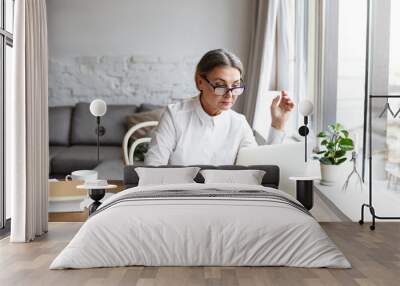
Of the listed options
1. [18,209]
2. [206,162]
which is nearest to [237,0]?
[206,162]

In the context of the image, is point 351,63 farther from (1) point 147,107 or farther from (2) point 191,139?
(1) point 147,107

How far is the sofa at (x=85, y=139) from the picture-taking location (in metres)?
6.09

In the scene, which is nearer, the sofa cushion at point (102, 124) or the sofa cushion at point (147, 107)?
the sofa cushion at point (102, 124)

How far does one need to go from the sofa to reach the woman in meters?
1.15

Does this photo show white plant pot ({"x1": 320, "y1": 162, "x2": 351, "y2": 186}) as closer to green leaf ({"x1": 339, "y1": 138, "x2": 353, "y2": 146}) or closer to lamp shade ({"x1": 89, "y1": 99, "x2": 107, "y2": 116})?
green leaf ({"x1": 339, "y1": 138, "x2": 353, "y2": 146})

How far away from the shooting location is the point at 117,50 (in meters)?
6.83

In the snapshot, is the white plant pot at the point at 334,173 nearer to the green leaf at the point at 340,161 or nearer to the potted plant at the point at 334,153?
the potted plant at the point at 334,153

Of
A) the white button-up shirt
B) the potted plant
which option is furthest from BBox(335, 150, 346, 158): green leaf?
the white button-up shirt

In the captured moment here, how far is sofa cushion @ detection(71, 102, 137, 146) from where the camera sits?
6.46 meters

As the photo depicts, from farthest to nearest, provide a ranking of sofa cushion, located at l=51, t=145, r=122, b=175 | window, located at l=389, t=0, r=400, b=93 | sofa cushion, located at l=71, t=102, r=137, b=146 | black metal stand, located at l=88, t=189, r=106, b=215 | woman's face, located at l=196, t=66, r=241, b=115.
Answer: sofa cushion, located at l=71, t=102, r=137, b=146, sofa cushion, located at l=51, t=145, r=122, b=175, woman's face, located at l=196, t=66, r=241, b=115, black metal stand, located at l=88, t=189, r=106, b=215, window, located at l=389, t=0, r=400, b=93

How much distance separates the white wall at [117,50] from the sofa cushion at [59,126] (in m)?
0.22

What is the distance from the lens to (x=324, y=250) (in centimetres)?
339

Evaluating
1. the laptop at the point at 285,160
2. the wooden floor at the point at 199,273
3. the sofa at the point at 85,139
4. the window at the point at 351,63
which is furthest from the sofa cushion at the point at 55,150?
the window at the point at 351,63

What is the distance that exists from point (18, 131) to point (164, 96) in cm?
287
